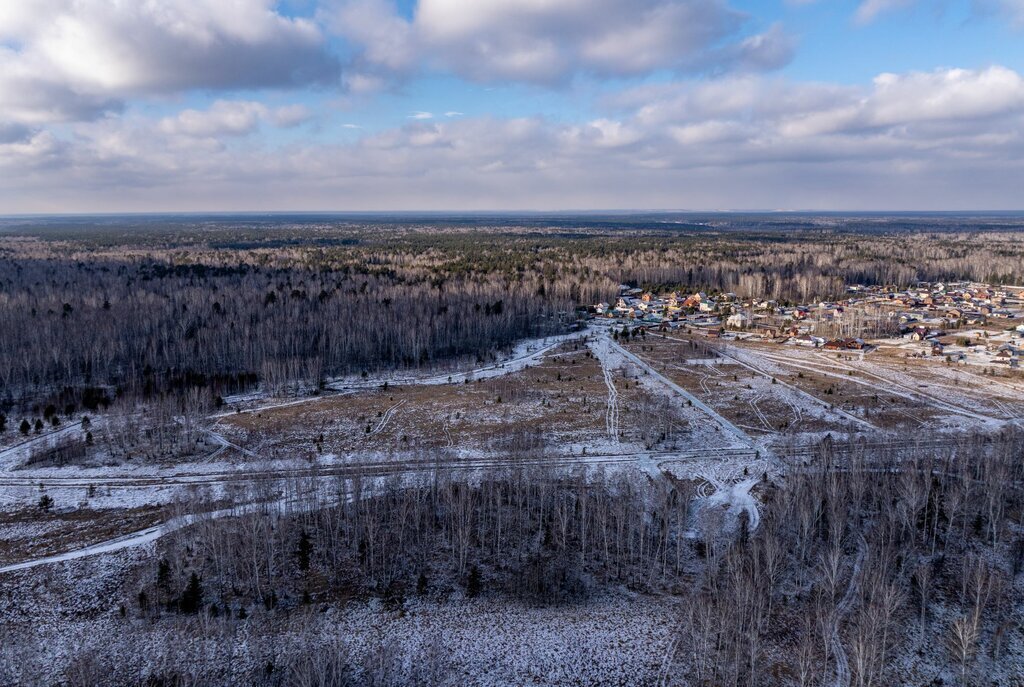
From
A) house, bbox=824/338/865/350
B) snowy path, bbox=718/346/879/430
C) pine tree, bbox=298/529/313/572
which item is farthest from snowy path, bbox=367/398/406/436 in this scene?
house, bbox=824/338/865/350

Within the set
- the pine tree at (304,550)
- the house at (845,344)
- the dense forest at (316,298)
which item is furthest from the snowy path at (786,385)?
the pine tree at (304,550)

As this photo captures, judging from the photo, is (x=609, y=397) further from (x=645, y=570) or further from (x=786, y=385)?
(x=645, y=570)

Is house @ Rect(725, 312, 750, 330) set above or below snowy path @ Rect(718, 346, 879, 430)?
above

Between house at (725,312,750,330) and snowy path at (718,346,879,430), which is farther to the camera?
house at (725,312,750,330)

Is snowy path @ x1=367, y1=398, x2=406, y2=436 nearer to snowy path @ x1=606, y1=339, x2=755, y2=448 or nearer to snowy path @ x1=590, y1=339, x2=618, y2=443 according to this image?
snowy path @ x1=590, y1=339, x2=618, y2=443

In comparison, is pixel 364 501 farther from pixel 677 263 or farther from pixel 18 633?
pixel 677 263

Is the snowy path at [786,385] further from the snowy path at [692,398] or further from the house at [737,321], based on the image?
the house at [737,321]
